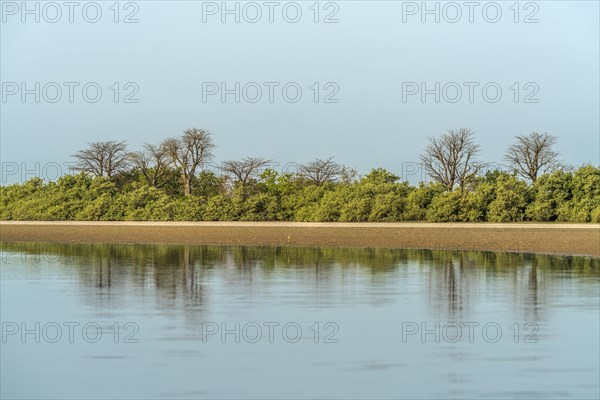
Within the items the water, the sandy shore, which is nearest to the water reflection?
the water

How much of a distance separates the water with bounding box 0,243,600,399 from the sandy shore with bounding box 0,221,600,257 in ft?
21.7

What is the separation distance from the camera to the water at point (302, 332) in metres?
9.13

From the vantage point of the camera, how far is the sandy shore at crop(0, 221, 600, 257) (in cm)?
2781

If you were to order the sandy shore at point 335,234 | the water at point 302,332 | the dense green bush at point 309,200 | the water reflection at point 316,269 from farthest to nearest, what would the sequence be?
the dense green bush at point 309,200 < the sandy shore at point 335,234 < the water reflection at point 316,269 < the water at point 302,332

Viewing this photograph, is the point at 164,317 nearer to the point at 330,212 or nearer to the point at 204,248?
the point at 204,248

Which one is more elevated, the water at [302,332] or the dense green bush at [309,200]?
the dense green bush at [309,200]

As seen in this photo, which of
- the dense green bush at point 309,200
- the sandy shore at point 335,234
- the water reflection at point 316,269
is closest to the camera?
the water reflection at point 316,269

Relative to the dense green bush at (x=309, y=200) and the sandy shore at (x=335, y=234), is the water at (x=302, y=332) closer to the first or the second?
the sandy shore at (x=335, y=234)

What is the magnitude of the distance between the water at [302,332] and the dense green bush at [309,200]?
1190cm

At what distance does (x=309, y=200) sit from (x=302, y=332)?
2625 cm

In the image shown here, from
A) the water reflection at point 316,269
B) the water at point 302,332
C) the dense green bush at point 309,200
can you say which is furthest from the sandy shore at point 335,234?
the water at point 302,332

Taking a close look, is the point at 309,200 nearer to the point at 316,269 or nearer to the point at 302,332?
the point at 316,269

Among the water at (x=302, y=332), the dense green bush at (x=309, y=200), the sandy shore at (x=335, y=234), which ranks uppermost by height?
the dense green bush at (x=309, y=200)

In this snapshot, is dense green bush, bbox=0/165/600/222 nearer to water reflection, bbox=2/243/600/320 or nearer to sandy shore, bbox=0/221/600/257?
sandy shore, bbox=0/221/600/257
